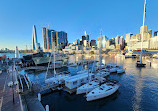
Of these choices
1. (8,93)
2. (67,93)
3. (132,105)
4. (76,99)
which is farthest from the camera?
(67,93)

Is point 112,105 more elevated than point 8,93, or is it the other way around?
point 8,93

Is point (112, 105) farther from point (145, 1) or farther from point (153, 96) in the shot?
point (145, 1)

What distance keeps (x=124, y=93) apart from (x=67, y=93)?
17472 mm

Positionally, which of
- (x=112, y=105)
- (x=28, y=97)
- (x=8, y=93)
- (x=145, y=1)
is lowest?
(x=112, y=105)

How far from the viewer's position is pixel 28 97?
657 inches

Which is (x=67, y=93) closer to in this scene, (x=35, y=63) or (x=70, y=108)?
(x=70, y=108)

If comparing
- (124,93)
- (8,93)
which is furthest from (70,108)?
(124,93)

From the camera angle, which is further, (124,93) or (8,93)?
(124,93)

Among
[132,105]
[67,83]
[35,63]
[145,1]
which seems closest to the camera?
[132,105]

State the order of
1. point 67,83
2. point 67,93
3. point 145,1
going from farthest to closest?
point 145,1 < point 67,83 < point 67,93

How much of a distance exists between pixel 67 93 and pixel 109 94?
12.3m

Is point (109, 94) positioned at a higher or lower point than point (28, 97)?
lower

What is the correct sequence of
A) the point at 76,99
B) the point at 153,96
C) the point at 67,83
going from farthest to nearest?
the point at 67,83 → the point at 153,96 → the point at 76,99

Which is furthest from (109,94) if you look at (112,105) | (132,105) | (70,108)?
(70,108)
